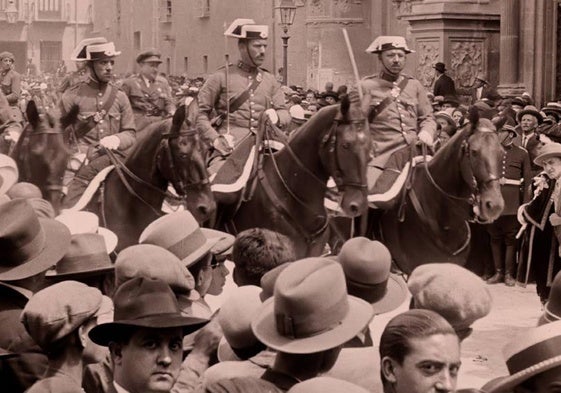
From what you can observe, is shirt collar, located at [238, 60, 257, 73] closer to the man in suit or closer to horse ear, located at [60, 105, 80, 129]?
horse ear, located at [60, 105, 80, 129]

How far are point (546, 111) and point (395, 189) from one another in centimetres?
568

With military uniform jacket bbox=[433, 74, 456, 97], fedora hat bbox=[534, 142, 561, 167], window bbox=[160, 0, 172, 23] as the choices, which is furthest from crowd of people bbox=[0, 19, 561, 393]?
window bbox=[160, 0, 172, 23]

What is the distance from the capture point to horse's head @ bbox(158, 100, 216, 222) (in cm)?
1197

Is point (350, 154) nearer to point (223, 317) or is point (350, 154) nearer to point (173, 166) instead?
point (173, 166)

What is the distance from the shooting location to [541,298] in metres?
15.4

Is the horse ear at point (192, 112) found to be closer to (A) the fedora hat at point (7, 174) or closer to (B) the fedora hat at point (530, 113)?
(A) the fedora hat at point (7, 174)

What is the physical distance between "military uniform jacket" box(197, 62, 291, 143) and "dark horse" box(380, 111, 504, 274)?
1558 millimetres

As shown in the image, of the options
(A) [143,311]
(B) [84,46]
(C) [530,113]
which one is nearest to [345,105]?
(B) [84,46]

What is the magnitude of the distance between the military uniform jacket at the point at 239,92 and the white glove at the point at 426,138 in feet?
4.13

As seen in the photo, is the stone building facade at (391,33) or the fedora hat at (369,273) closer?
the fedora hat at (369,273)

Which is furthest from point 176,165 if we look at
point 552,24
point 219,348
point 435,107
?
point 552,24

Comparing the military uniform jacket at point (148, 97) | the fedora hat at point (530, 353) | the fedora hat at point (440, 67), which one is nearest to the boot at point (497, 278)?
the military uniform jacket at point (148, 97)

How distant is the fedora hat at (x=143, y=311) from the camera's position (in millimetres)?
5609

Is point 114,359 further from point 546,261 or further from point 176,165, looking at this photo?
point 546,261
